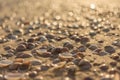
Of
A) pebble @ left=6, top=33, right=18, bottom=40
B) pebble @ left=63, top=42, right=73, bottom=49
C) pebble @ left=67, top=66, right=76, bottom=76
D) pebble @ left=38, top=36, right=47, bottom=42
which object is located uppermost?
pebble @ left=6, top=33, right=18, bottom=40

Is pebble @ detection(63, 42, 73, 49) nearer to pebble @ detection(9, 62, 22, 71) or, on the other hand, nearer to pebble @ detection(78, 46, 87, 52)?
pebble @ detection(78, 46, 87, 52)

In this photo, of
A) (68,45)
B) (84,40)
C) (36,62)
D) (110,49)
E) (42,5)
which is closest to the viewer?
(36,62)

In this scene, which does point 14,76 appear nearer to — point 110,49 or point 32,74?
point 32,74

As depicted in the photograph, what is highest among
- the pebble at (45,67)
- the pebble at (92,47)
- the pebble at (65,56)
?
the pebble at (92,47)

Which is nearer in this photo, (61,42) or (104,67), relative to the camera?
(104,67)

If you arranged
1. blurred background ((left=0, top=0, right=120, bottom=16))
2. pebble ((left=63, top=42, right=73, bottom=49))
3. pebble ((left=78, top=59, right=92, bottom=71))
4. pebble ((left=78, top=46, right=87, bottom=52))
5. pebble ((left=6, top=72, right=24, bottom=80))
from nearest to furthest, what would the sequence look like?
pebble ((left=6, top=72, right=24, bottom=80))
pebble ((left=78, top=59, right=92, bottom=71))
pebble ((left=78, top=46, right=87, bottom=52))
pebble ((left=63, top=42, right=73, bottom=49))
blurred background ((left=0, top=0, right=120, bottom=16))

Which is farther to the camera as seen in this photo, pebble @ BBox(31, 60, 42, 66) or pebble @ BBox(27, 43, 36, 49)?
pebble @ BBox(27, 43, 36, 49)

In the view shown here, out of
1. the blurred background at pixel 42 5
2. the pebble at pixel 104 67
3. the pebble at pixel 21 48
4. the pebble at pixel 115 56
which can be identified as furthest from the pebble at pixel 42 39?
the blurred background at pixel 42 5

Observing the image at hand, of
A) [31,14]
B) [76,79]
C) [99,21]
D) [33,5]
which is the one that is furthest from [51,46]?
[33,5]

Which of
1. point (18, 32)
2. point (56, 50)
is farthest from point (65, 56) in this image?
point (18, 32)

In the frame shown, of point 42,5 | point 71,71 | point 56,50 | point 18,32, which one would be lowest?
point 71,71

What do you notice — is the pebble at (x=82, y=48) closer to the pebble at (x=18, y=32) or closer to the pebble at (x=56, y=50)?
the pebble at (x=56, y=50)

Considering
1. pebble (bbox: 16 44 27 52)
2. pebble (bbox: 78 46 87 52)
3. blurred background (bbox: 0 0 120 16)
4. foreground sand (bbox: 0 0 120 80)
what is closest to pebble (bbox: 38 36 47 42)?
foreground sand (bbox: 0 0 120 80)
